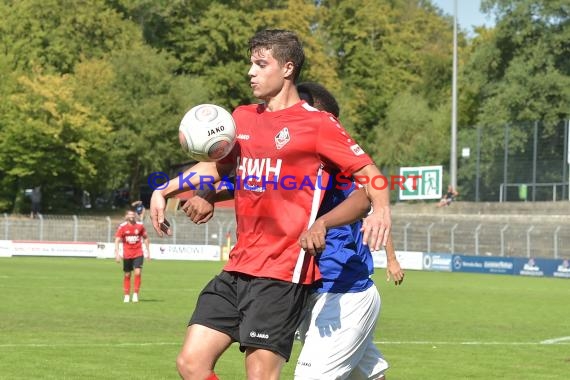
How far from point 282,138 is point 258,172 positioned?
0.81ft

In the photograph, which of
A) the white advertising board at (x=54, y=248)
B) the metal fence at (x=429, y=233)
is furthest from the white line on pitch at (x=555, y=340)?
the white advertising board at (x=54, y=248)

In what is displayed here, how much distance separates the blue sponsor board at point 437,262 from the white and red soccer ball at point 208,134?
4214cm

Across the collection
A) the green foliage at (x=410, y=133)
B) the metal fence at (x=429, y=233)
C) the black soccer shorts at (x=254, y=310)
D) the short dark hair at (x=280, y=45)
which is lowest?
the metal fence at (x=429, y=233)

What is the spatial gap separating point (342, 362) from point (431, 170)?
169ft

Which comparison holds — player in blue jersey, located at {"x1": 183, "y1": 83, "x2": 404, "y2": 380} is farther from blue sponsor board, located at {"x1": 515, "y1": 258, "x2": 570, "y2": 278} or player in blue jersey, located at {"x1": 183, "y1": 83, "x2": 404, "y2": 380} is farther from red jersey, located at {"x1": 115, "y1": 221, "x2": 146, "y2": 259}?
blue sponsor board, located at {"x1": 515, "y1": 258, "x2": 570, "y2": 278}

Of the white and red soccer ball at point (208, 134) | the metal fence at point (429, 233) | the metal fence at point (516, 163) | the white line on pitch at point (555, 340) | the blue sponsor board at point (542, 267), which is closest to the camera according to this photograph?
the white and red soccer ball at point (208, 134)

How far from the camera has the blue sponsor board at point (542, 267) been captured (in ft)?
142

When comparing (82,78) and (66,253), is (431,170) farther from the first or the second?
(82,78)

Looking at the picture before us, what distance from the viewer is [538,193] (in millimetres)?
51125

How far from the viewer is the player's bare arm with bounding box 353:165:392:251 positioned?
593 centimetres

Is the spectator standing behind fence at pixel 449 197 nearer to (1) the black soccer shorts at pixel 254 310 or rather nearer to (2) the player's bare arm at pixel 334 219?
(1) the black soccer shorts at pixel 254 310

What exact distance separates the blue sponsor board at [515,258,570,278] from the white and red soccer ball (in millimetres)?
38120

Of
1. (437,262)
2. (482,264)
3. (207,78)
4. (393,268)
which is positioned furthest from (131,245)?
(207,78)

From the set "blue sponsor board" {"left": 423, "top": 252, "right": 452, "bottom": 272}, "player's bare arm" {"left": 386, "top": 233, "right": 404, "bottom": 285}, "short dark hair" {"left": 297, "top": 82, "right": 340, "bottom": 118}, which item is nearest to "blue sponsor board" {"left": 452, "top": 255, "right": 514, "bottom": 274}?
"blue sponsor board" {"left": 423, "top": 252, "right": 452, "bottom": 272}
